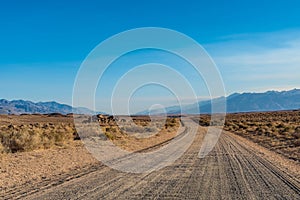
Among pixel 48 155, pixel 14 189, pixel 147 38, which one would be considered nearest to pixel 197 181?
pixel 14 189

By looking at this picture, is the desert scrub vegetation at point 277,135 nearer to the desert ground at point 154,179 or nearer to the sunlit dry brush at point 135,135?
the desert ground at point 154,179

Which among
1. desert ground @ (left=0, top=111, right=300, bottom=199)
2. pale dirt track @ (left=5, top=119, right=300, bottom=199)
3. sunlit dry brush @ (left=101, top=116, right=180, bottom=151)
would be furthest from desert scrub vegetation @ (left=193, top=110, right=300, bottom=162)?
sunlit dry brush @ (left=101, top=116, right=180, bottom=151)

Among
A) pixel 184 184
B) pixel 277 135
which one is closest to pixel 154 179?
Answer: pixel 184 184

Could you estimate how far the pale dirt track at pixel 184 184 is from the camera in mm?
9262

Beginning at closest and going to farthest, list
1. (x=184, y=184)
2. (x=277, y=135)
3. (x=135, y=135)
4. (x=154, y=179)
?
(x=184, y=184)
(x=154, y=179)
(x=277, y=135)
(x=135, y=135)

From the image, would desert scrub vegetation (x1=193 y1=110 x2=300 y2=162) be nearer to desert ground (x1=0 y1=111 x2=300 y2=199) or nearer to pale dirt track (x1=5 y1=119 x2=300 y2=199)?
desert ground (x1=0 y1=111 x2=300 y2=199)

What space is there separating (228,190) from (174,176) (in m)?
2.64

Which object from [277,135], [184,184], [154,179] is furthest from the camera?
[277,135]

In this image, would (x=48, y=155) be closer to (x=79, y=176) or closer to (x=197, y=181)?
(x=79, y=176)

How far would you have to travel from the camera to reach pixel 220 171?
1308cm

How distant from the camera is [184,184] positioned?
10688 millimetres

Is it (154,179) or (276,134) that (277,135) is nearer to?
(276,134)

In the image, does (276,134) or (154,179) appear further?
(276,134)

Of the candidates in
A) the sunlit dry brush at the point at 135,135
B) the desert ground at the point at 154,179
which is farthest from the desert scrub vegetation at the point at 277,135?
the sunlit dry brush at the point at 135,135
